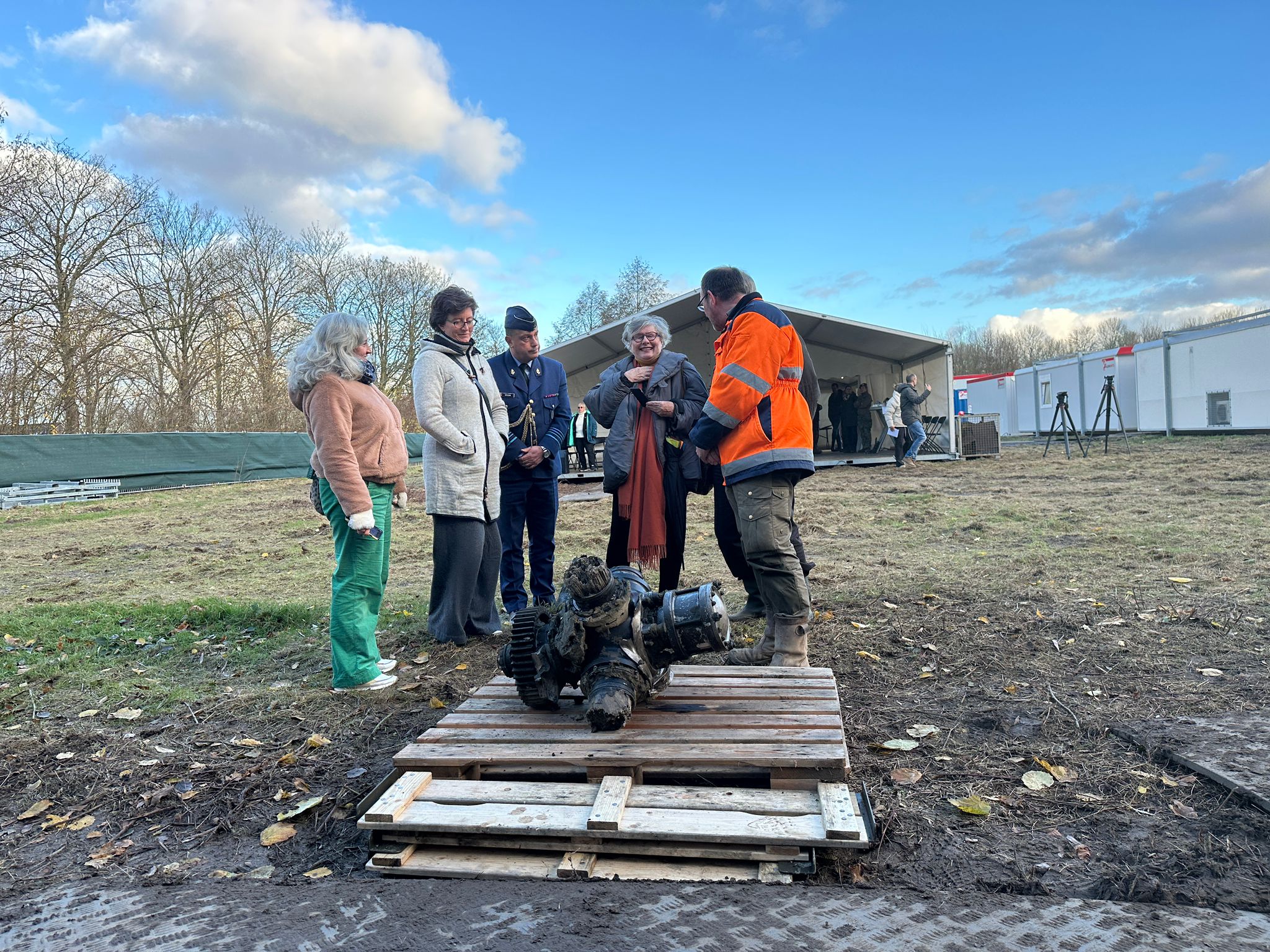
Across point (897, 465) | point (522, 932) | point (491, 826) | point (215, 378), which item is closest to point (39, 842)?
point (491, 826)

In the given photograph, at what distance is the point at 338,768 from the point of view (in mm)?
3119

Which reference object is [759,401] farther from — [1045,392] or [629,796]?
[1045,392]

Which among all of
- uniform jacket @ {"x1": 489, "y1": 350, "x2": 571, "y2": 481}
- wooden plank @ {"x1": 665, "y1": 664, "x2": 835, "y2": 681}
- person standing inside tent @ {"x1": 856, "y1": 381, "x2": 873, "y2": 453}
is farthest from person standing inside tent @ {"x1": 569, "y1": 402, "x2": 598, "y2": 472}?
wooden plank @ {"x1": 665, "y1": 664, "x2": 835, "y2": 681}

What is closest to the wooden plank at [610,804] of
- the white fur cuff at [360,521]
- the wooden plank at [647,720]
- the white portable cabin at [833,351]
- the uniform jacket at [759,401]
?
the wooden plank at [647,720]

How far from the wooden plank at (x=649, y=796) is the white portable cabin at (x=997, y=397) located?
3304 cm

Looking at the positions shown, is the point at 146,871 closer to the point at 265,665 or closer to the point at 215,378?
the point at 265,665

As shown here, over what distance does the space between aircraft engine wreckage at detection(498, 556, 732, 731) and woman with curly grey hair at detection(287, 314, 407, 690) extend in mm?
1233

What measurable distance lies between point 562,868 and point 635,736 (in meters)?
0.63

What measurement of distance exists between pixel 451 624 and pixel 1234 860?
12.0 ft

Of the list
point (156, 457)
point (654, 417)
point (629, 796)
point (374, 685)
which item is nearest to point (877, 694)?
point (629, 796)

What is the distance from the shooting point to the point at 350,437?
3.80 meters

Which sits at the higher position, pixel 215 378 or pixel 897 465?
pixel 215 378

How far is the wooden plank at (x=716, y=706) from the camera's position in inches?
116

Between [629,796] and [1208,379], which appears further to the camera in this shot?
[1208,379]
